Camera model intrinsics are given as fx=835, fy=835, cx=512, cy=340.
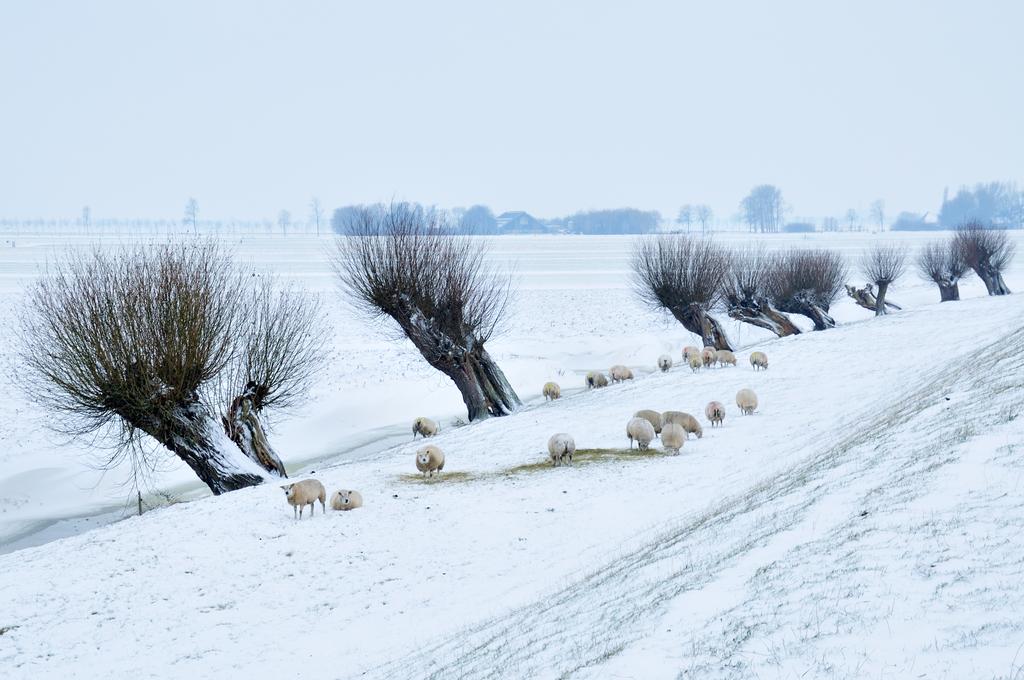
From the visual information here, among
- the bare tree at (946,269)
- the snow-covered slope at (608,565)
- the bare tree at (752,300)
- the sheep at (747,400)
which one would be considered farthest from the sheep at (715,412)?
the bare tree at (946,269)

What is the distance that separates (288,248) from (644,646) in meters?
141

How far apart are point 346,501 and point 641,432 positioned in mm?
6995

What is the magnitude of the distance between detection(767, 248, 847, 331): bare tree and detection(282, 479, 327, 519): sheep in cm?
3462

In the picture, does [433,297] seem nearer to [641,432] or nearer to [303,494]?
[641,432]

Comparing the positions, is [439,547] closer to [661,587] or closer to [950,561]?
[661,587]

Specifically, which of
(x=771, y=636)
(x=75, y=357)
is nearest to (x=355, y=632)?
(x=771, y=636)

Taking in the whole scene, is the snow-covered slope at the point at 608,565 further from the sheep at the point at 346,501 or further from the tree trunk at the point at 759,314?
the tree trunk at the point at 759,314

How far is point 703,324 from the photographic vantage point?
4025 cm

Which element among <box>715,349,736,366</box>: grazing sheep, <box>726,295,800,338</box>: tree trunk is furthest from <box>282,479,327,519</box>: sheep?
<box>726,295,800,338</box>: tree trunk

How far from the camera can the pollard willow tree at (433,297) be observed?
2803 cm

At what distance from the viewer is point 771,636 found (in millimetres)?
6297

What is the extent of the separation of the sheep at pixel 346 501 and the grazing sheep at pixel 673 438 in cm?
687

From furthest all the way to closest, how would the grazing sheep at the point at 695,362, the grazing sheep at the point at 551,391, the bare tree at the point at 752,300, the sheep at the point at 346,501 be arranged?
the bare tree at the point at 752,300
the grazing sheep at the point at 551,391
the grazing sheep at the point at 695,362
the sheep at the point at 346,501

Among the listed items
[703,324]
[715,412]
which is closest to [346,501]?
[715,412]
